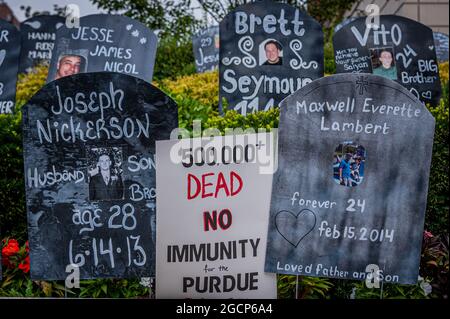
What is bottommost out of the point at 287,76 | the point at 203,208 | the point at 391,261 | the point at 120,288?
the point at 120,288

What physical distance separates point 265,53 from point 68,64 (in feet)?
6.57

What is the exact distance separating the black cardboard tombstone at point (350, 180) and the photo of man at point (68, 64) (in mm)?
→ 3207

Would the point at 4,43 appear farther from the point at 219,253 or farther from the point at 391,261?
the point at 391,261

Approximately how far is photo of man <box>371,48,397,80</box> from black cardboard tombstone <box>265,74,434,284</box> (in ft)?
8.95

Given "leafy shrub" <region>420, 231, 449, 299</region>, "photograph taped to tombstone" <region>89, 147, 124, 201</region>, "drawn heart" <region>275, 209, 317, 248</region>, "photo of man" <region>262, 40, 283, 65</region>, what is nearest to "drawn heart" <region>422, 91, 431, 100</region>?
"photo of man" <region>262, 40, 283, 65</region>

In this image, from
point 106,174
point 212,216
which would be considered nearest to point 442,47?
point 212,216

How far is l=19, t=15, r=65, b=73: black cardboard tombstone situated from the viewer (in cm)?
929

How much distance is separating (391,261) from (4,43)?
4.21 meters

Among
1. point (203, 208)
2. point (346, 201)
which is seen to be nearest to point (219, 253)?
point (203, 208)

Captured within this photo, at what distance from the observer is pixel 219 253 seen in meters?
3.47

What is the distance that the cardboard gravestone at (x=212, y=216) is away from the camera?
3449 millimetres

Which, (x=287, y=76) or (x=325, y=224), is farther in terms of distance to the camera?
(x=287, y=76)

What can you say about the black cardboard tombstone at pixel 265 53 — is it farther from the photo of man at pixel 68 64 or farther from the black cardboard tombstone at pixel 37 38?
the black cardboard tombstone at pixel 37 38

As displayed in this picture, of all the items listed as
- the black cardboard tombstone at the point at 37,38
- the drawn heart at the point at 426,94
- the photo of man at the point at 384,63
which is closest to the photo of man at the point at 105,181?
the photo of man at the point at 384,63
